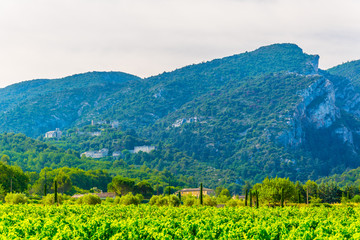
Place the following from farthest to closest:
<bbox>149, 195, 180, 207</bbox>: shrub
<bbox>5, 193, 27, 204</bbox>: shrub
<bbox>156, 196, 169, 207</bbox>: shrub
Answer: <bbox>156, 196, 169, 207</bbox>: shrub
<bbox>149, 195, 180, 207</bbox>: shrub
<bbox>5, 193, 27, 204</bbox>: shrub

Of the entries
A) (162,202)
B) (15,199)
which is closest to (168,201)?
(162,202)

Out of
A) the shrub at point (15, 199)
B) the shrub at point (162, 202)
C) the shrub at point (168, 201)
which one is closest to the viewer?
the shrub at point (15, 199)

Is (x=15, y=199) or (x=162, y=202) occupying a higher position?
(x=15, y=199)

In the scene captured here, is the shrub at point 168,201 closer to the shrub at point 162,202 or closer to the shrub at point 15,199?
the shrub at point 162,202

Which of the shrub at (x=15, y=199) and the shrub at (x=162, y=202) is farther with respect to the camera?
the shrub at (x=162, y=202)

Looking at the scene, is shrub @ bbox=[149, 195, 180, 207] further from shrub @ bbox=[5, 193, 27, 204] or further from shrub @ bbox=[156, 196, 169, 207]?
shrub @ bbox=[5, 193, 27, 204]

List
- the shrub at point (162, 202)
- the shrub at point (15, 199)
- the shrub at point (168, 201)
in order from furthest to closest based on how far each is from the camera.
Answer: the shrub at point (162, 202) < the shrub at point (168, 201) < the shrub at point (15, 199)

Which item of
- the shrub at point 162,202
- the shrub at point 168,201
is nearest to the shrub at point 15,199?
the shrub at point 162,202

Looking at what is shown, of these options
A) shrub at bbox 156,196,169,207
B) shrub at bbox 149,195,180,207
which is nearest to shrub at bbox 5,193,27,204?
shrub at bbox 156,196,169,207

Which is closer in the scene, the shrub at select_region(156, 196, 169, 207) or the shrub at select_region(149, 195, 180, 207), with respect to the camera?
the shrub at select_region(149, 195, 180, 207)

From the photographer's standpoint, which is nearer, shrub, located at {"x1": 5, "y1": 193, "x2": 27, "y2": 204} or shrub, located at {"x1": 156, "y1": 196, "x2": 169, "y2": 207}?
shrub, located at {"x1": 5, "y1": 193, "x2": 27, "y2": 204}

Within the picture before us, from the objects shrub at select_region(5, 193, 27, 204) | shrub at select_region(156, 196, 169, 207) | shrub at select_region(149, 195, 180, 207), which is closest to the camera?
shrub at select_region(5, 193, 27, 204)

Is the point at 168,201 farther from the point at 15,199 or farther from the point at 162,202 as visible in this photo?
the point at 15,199

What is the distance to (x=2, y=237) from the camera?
122ft
